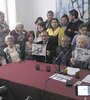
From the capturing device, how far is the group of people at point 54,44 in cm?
265

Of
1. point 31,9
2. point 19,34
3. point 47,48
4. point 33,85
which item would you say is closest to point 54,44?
point 47,48

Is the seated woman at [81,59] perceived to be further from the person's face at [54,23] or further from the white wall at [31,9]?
the white wall at [31,9]

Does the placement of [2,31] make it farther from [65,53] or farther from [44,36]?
[65,53]

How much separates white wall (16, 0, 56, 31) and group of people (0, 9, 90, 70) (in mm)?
1022

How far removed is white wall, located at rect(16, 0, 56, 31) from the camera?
5.32 metres

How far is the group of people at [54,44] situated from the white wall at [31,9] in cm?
102

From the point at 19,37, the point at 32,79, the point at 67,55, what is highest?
the point at 19,37

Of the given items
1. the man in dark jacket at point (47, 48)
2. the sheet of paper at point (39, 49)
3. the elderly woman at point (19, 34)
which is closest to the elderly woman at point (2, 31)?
the elderly woman at point (19, 34)

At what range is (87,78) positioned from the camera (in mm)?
2035

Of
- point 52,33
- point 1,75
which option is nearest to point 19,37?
point 52,33

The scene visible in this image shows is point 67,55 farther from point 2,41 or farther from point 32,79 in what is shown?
point 2,41

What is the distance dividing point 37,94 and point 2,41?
8.69ft

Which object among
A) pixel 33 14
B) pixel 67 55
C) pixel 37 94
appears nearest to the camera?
pixel 37 94

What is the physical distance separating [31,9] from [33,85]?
14.0 feet
